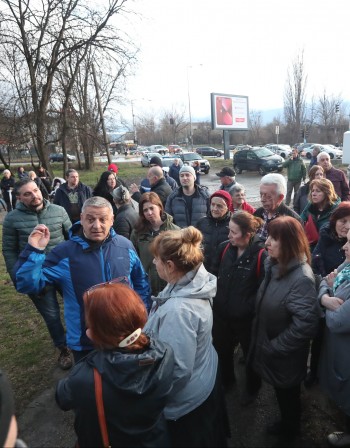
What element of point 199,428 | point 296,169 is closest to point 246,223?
point 199,428

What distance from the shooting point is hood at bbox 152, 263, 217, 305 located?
174cm

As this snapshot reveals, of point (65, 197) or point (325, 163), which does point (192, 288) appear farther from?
point (325, 163)

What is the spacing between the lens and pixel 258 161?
22.2 meters

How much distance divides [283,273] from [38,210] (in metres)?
2.59

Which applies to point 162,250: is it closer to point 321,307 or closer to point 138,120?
point 321,307

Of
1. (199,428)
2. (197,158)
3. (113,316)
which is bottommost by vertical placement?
(199,428)

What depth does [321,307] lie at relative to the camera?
2.25 m

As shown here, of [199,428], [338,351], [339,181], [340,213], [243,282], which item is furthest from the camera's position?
[339,181]

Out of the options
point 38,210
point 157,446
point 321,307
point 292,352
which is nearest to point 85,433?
point 157,446

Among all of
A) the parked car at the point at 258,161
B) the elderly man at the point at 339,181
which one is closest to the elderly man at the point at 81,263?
the elderly man at the point at 339,181

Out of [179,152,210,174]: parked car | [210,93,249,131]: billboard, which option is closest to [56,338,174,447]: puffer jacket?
[179,152,210,174]: parked car

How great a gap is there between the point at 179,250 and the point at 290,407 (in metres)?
1.52

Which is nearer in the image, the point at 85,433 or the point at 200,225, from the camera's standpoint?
the point at 85,433

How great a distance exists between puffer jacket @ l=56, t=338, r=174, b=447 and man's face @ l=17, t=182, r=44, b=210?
2.38m
